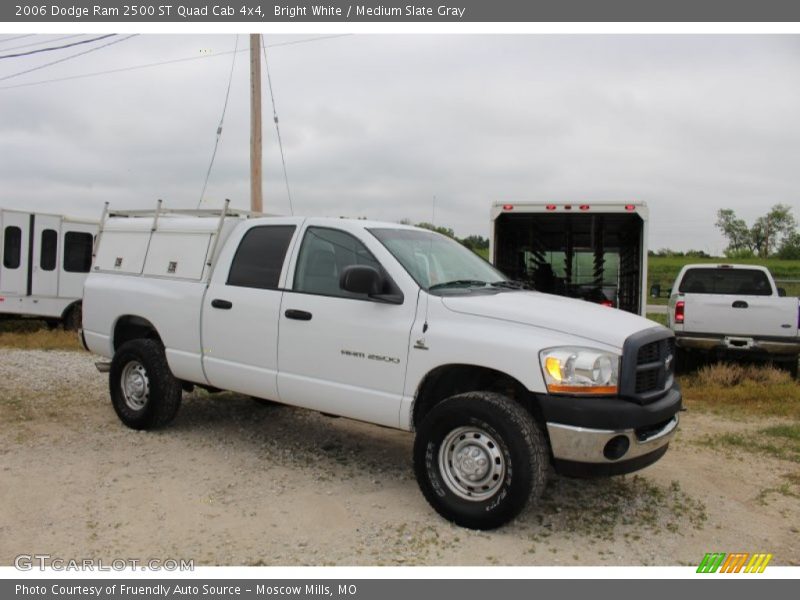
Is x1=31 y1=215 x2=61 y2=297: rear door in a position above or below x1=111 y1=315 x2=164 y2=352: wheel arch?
above

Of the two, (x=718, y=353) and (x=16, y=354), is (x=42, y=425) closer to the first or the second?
(x=16, y=354)

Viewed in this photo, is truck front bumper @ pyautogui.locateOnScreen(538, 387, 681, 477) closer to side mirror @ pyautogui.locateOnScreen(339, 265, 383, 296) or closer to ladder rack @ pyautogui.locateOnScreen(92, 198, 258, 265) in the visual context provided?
side mirror @ pyautogui.locateOnScreen(339, 265, 383, 296)

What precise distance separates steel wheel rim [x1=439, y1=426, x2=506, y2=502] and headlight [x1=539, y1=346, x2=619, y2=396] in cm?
55

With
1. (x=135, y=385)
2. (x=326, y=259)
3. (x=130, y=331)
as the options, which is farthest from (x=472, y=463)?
(x=130, y=331)

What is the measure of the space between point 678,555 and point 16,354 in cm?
1156

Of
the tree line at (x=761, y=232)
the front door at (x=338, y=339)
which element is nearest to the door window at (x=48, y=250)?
the front door at (x=338, y=339)

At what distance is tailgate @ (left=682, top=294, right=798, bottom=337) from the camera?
9.53m

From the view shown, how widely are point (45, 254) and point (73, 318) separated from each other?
1517mm

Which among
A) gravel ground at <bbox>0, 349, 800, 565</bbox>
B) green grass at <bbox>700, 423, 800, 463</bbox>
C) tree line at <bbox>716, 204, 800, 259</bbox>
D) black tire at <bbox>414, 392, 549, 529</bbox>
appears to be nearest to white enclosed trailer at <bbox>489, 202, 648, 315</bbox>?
green grass at <bbox>700, 423, 800, 463</bbox>

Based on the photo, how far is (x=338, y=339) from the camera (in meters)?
5.18

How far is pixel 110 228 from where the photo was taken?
743 cm

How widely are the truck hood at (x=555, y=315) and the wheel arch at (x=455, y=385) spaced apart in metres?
0.40

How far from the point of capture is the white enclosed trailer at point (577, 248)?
9.60m

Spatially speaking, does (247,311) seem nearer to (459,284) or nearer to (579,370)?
(459,284)
